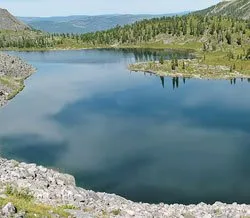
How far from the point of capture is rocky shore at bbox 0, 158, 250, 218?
3906 cm

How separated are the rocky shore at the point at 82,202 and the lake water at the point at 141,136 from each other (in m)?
10.3

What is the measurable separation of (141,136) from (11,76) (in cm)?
7913

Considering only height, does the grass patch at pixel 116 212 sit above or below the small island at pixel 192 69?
above

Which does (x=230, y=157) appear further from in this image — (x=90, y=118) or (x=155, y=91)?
(x=155, y=91)

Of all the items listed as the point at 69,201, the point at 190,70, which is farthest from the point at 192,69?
the point at 69,201

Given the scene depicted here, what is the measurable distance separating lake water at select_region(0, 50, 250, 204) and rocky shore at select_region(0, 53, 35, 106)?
326cm

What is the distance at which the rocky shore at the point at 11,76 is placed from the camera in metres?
122

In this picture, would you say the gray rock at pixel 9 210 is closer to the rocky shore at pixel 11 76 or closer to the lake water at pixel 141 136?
the lake water at pixel 141 136

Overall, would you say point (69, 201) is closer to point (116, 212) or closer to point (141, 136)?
point (116, 212)

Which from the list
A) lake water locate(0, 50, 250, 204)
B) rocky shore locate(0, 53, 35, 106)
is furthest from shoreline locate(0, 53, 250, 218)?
rocky shore locate(0, 53, 35, 106)

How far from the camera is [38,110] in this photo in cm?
10775

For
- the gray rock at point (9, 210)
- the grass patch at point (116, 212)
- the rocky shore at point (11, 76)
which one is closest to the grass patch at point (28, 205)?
the gray rock at point (9, 210)

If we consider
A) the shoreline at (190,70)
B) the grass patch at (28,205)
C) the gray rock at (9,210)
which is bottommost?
the shoreline at (190,70)

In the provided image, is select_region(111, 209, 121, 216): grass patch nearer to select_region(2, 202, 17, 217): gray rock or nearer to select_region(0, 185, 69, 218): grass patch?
select_region(0, 185, 69, 218): grass patch
